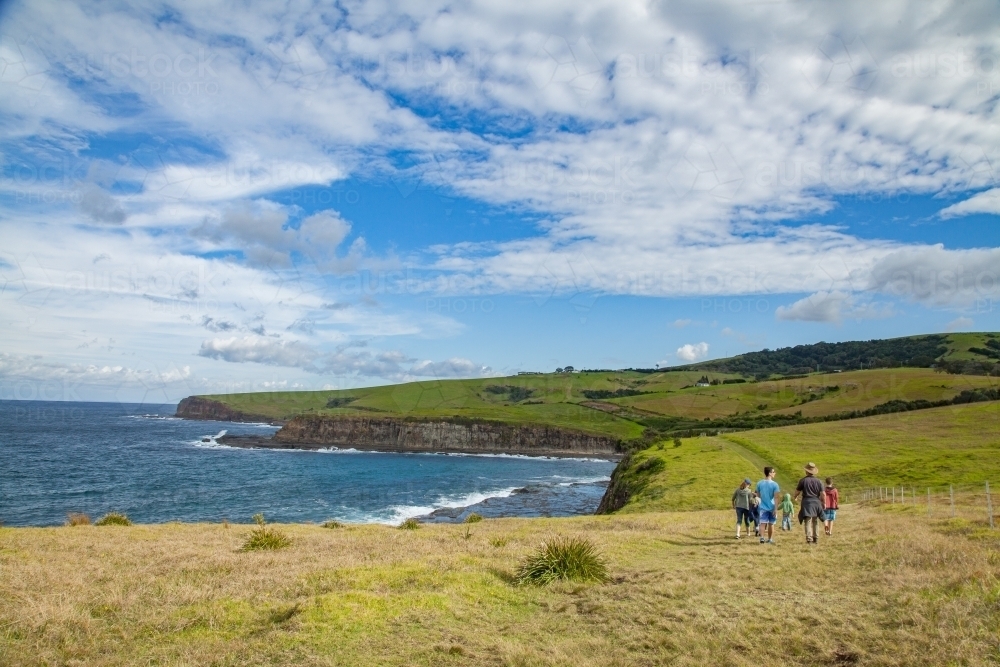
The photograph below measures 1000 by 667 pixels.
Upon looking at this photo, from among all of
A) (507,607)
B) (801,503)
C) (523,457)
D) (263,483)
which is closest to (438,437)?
(523,457)

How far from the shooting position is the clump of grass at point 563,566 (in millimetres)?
14398

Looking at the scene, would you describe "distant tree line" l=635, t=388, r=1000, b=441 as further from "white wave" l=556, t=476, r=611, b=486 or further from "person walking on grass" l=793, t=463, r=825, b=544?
"person walking on grass" l=793, t=463, r=825, b=544

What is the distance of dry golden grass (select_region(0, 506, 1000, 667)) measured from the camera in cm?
926

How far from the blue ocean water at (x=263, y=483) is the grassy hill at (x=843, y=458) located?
15.3m

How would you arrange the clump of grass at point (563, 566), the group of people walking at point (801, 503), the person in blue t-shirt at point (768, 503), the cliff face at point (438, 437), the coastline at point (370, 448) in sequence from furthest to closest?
the cliff face at point (438, 437) < the coastline at point (370, 448) < the person in blue t-shirt at point (768, 503) < the group of people walking at point (801, 503) < the clump of grass at point (563, 566)

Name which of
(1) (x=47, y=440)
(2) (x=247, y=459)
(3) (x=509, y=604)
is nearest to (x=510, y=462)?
(2) (x=247, y=459)

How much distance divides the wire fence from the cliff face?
119m

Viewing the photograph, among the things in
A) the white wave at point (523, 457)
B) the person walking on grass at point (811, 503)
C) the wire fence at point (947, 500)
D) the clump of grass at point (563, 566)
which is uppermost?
the person walking on grass at point (811, 503)

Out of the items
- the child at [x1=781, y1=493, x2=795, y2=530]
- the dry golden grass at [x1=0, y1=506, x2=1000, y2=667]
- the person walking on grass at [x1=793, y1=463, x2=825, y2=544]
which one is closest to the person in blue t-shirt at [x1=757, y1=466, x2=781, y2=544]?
the person walking on grass at [x1=793, y1=463, x2=825, y2=544]

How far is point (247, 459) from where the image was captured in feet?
384

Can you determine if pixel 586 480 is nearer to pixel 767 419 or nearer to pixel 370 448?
pixel 767 419

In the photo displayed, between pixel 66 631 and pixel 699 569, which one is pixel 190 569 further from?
pixel 699 569

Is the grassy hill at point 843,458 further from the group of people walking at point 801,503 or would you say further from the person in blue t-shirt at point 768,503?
the person in blue t-shirt at point 768,503

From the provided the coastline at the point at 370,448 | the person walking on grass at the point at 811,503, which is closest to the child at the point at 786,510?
the person walking on grass at the point at 811,503
